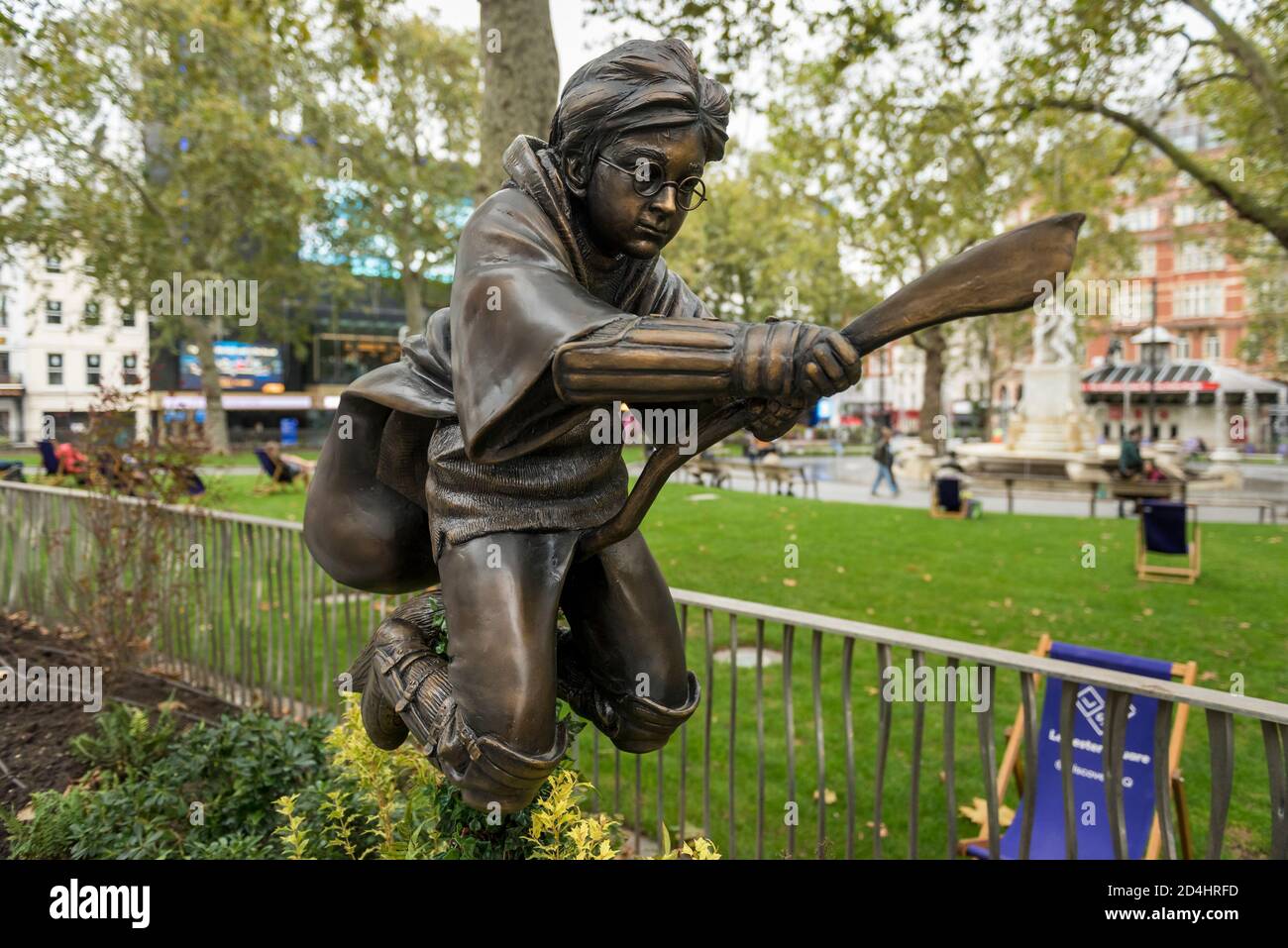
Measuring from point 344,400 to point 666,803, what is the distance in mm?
3291

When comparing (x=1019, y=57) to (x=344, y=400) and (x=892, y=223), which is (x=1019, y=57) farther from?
(x=344, y=400)

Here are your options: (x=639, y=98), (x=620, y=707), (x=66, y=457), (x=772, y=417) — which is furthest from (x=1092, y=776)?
(x=66, y=457)

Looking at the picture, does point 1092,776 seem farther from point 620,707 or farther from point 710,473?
point 710,473

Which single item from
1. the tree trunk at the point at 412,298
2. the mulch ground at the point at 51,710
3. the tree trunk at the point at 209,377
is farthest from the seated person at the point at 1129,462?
the tree trunk at the point at 209,377

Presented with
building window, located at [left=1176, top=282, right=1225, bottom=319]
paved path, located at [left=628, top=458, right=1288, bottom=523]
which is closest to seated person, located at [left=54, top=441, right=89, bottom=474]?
paved path, located at [left=628, top=458, right=1288, bottom=523]

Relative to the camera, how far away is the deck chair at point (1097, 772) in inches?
135

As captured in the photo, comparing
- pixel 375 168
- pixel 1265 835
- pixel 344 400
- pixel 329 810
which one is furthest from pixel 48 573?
pixel 375 168

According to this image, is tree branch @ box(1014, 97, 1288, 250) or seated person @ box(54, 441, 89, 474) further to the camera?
seated person @ box(54, 441, 89, 474)

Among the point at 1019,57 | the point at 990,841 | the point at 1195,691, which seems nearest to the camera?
the point at 1195,691

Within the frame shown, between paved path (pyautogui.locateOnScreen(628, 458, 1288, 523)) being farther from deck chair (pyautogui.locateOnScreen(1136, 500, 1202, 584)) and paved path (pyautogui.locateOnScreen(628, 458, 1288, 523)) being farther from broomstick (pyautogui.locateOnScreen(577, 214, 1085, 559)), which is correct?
broomstick (pyautogui.locateOnScreen(577, 214, 1085, 559))

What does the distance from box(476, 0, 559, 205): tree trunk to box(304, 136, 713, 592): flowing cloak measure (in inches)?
160

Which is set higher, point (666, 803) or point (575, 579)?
point (575, 579)

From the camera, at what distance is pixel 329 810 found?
126 inches

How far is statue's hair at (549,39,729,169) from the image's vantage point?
1.57 meters
